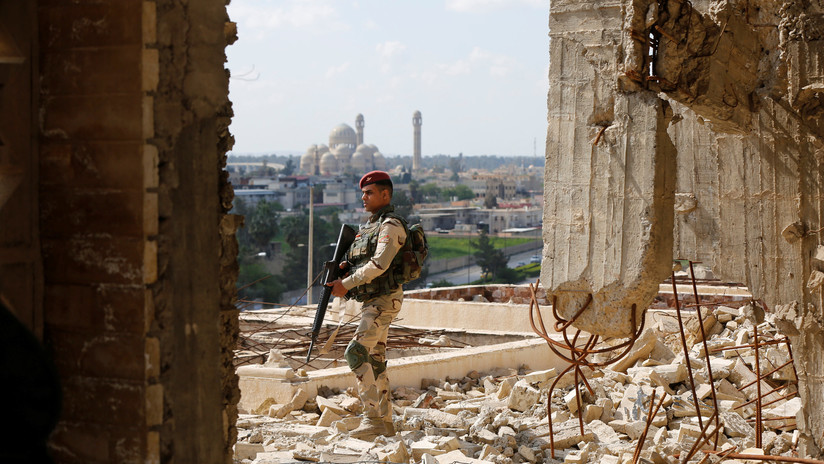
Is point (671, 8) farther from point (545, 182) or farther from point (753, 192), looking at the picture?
point (753, 192)

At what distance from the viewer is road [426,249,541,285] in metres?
52.5

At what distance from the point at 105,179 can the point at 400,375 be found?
527cm

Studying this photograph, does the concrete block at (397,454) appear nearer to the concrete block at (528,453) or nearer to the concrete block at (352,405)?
the concrete block at (528,453)

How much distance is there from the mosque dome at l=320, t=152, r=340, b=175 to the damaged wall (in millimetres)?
108948

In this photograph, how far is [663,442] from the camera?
595cm

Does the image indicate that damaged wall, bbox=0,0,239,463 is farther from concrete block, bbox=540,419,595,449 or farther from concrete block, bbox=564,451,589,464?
concrete block, bbox=540,419,595,449

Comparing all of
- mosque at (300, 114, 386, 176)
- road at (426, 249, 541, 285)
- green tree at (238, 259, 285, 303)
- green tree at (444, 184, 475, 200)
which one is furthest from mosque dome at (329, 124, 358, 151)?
green tree at (238, 259, 285, 303)

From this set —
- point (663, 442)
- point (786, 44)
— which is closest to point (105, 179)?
point (663, 442)

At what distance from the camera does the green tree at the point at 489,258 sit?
50.5m

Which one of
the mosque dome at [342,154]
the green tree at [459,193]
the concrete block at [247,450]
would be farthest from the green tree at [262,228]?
the mosque dome at [342,154]

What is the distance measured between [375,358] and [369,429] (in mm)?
472

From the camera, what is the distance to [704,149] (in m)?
7.04

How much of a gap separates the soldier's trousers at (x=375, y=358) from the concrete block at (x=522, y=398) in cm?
142

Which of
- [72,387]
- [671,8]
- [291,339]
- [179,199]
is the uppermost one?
[671,8]
